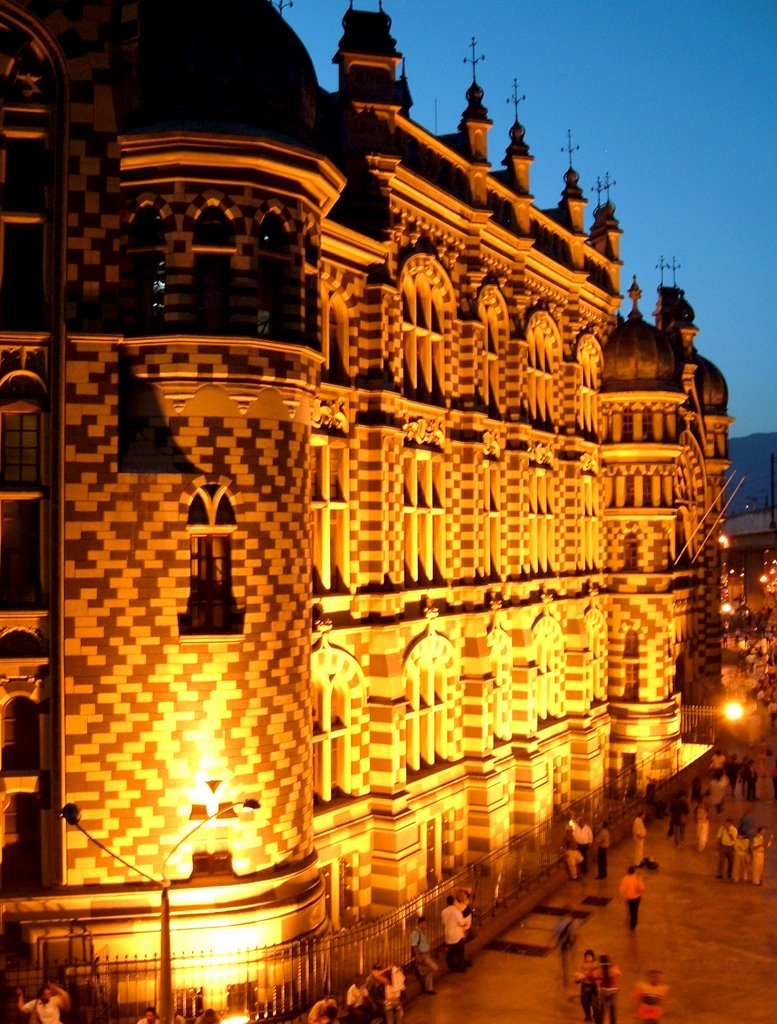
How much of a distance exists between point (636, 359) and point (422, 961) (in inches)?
1182

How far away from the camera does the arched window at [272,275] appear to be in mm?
21344

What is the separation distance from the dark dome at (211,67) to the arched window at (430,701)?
45.9 feet

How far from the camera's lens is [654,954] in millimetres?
25625

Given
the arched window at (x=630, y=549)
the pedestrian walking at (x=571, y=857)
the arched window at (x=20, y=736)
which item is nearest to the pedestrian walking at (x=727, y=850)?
the pedestrian walking at (x=571, y=857)

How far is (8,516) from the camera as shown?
20.0 m

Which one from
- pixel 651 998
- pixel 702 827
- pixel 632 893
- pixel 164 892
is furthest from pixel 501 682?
pixel 164 892

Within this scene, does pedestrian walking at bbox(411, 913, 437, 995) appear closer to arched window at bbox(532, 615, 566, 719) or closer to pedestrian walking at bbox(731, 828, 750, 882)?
pedestrian walking at bbox(731, 828, 750, 882)

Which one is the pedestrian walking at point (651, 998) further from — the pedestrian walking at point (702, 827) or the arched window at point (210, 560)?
the pedestrian walking at point (702, 827)

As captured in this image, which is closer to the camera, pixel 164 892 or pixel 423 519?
pixel 164 892

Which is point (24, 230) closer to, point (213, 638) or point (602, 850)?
point (213, 638)

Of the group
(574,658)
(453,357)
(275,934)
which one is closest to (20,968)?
(275,934)

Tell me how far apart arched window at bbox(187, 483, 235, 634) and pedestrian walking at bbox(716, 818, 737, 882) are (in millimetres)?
17253

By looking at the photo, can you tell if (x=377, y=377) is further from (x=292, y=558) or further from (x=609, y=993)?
(x=609, y=993)

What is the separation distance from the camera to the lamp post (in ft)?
53.8
